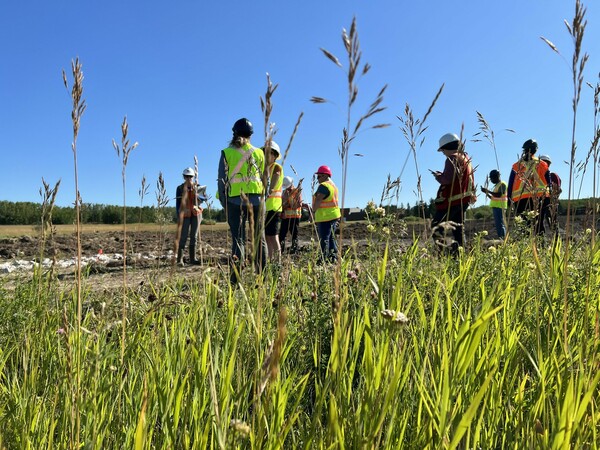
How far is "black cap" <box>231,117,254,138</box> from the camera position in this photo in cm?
500

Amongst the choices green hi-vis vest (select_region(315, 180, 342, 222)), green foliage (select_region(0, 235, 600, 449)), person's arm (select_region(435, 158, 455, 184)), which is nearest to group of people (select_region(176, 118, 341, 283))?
green hi-vis vest (select_region(315, 180, 342, 222))

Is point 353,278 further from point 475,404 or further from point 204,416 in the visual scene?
point 475,404

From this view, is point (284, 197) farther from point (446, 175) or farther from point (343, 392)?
point (343, 392)

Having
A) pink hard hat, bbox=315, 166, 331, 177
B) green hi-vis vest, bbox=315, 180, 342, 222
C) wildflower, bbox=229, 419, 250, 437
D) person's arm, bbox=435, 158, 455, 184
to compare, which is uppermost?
pink hard hat, bbox=315, 166, 331, 177

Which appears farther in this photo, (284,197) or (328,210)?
(328,210)

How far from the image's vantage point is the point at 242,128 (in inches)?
197

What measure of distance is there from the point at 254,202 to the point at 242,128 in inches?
38.9

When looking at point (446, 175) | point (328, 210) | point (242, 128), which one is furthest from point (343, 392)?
point (328, 210)

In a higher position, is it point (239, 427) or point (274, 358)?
point (274, 358)

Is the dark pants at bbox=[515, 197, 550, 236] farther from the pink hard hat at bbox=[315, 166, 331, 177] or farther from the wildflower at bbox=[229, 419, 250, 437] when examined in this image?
the pink hard hat at bbox=[315, 166, 331, 177]

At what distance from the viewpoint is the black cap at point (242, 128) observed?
197 inches

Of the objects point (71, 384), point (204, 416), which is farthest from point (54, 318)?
point (71, 384)

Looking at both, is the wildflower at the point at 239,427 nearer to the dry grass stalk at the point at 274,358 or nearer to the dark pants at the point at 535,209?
the dry grass stalk at the point at 274,358

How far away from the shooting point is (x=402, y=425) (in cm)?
100
